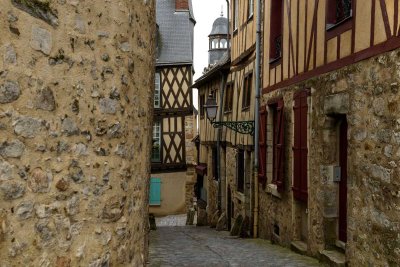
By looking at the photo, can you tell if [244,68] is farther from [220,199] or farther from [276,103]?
[220,199]

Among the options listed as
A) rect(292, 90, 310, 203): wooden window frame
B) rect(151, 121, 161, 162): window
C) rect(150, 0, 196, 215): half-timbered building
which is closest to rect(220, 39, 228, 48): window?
rect(150, 0, 196, 215): half-timbered building

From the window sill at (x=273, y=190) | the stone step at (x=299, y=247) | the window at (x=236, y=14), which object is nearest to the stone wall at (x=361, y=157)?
the stone step at (x=299, y=247)

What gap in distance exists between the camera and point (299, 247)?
25.5 ft

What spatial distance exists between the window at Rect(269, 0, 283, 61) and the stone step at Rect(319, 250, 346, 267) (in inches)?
173

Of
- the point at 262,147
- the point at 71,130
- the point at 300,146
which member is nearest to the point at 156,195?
the point at 262,147

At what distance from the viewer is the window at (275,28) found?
9859mm

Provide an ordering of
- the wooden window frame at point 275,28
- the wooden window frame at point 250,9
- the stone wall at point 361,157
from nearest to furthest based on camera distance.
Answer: the stone wall at point 361,157, the wooden window frame at point 275,28, the wooden window frame at point 250,9

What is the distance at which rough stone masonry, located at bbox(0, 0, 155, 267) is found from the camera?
2.65m

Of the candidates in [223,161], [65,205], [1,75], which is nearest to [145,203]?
[65,205]

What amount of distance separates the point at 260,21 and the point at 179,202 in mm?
10507

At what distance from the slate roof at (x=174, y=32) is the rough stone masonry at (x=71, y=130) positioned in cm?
1633

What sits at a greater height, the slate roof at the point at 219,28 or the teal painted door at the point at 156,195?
the slate roof at the point at 219,28

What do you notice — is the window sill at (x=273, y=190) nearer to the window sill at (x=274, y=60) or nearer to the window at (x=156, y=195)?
the window sill at (x=274, y=60)

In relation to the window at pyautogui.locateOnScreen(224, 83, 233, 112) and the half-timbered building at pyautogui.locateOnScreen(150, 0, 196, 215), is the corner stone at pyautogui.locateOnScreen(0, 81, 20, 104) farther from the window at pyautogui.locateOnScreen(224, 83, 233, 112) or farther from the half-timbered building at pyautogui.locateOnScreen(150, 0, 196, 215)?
the half-timbered building at pyautogui.locateOnScreen(150, 0, 196, 215)
